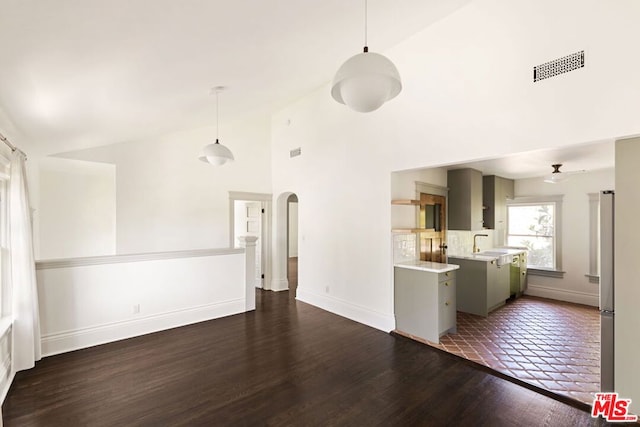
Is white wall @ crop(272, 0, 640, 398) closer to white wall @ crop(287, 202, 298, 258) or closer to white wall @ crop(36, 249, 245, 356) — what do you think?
white wall @ crop(36, 249, 245, 356)

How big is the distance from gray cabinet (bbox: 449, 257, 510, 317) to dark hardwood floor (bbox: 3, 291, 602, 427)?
1.63m

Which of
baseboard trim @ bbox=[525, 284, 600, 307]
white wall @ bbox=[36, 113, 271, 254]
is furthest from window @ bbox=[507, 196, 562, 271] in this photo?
white wall @ bbox=[36, 113, 271, 254]

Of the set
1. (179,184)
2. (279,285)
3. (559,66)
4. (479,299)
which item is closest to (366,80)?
(559,66)

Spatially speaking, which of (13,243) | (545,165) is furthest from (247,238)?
(545,165)

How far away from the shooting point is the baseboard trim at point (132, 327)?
326 centimetres

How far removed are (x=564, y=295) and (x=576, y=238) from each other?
109 cm

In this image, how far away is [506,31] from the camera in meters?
2.81

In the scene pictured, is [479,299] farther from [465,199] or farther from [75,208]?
[75,208]

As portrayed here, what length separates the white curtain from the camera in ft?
8.93

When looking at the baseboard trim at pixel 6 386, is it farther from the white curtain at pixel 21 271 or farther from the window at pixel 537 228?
the window at pixel 537 228

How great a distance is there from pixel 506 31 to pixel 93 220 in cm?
643

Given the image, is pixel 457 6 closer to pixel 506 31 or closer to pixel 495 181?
pixel 506 31

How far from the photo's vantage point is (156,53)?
207 cm

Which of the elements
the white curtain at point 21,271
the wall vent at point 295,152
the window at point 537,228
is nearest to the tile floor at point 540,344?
the window at point 537,228
